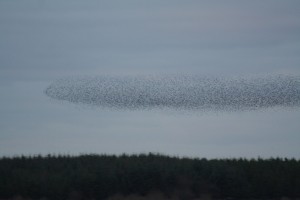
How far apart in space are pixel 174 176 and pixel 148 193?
168cm

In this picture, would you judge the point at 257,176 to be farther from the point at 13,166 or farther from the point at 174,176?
the point at 13,166

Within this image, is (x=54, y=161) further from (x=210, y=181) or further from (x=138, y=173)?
(x=210, y=181)

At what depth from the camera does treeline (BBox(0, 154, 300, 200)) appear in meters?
30.3

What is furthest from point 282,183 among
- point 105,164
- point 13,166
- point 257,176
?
point 13,166

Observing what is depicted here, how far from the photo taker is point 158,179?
105 ft

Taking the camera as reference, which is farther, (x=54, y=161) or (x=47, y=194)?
(x=54, y=161)

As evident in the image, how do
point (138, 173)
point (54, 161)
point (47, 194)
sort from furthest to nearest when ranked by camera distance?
point (54, 161) < point (138, 173) < point (47, 194)

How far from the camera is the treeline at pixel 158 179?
→ 3033 centimetres

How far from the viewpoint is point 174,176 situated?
32.2 metres

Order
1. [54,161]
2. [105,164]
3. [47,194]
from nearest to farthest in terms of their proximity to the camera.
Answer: [47,194] → [105,164] → [54,161]

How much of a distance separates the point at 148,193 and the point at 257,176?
5.83m

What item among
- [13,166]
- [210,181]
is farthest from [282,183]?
[13,166]

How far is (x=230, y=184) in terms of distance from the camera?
105 ft

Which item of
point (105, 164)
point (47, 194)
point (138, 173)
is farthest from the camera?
point (105, 164)
